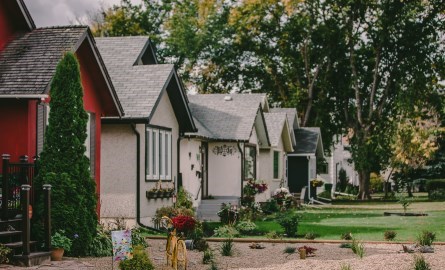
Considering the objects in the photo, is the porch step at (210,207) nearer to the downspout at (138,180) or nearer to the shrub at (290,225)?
the downspout at (138,180)

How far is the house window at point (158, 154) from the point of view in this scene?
24.1 m

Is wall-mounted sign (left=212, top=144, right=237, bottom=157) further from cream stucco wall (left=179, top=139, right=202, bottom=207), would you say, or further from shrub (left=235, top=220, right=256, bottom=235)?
shrub (left=235, top=220, right=256, bottom=235)

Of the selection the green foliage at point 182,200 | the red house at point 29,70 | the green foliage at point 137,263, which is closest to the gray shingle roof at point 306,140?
the green foliage at point 182,200

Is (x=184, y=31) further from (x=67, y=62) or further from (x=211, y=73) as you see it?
(x=67, y=62)

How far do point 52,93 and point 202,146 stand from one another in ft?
57.9

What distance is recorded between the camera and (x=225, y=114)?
35.8m

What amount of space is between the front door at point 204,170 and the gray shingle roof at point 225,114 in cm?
66

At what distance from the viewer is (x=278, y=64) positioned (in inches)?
A: 2274

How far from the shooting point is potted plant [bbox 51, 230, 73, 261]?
14875mm

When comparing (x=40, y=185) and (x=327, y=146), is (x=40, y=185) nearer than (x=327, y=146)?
Yes

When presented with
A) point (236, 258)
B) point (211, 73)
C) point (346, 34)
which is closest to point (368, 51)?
point (346, 34)

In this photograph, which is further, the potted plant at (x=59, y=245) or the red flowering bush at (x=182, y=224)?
the potted plant at (x=59, y=245)

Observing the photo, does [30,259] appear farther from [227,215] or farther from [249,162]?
[249,162]

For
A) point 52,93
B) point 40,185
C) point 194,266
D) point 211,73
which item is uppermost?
point 211,73
